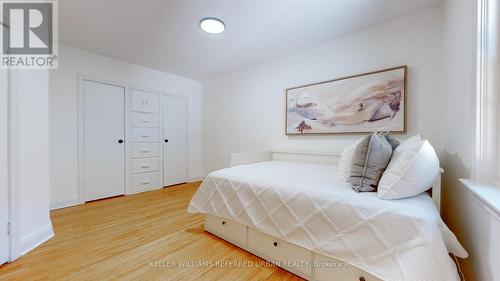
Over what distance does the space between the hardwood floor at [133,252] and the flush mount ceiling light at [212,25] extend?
2.27 meters

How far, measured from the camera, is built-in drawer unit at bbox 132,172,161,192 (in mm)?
3221

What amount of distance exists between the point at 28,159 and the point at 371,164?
2.62 metres

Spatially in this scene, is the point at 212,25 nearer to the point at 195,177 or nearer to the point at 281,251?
the point at 281,251

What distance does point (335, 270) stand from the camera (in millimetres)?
1130

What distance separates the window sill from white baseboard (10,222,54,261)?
2.81 metres

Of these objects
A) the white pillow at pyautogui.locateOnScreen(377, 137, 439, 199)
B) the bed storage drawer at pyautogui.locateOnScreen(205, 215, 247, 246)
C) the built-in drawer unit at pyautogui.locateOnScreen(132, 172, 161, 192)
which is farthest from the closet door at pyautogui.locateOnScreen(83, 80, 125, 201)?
the white pillow at pyautogui.locateOnScreen(377, 137, 439, 199)

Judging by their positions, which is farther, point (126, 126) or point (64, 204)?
point (126, 126)

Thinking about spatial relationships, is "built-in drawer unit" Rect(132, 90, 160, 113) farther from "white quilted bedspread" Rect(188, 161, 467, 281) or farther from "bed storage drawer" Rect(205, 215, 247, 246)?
"white quilted bedspread" Rect(188, 161, 467, 281)

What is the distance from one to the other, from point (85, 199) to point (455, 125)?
4104mm

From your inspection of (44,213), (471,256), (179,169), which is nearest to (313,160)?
(471,256)

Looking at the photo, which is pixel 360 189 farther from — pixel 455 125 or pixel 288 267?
pixel 455 125

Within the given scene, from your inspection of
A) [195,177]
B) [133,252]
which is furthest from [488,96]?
[195,177]

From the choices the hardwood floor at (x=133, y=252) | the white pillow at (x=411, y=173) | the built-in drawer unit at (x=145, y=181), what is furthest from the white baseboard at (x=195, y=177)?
the white pillow at (x=411, y=173)

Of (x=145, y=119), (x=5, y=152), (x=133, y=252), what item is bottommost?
Answer: (x=133, y=252)
